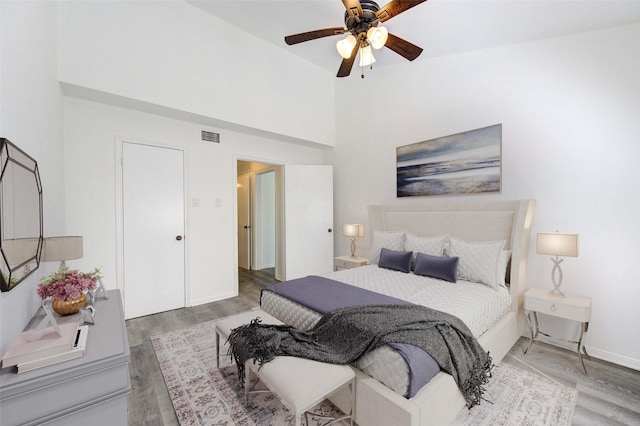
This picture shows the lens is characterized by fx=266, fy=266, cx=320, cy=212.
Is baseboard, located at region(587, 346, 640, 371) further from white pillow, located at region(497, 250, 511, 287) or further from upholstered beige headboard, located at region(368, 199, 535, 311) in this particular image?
white pillow, located at region(497, 250, 511, 287)

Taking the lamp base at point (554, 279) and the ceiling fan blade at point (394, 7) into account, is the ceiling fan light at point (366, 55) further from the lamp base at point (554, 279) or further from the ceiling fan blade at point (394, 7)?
the lamp base at point (554, 279)

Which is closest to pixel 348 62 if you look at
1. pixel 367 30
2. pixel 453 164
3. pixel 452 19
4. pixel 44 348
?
pixel 367 30

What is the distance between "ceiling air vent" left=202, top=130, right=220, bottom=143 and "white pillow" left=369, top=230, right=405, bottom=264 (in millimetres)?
2656

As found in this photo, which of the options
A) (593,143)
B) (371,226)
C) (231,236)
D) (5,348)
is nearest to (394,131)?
(371,226)

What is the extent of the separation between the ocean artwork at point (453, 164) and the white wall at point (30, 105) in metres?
3.74

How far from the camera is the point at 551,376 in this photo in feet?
6.93

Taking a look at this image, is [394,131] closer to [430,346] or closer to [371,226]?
[371,226]

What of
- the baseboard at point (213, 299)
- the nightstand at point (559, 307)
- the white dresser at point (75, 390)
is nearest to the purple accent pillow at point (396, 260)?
the nightstand at point (559, 307)

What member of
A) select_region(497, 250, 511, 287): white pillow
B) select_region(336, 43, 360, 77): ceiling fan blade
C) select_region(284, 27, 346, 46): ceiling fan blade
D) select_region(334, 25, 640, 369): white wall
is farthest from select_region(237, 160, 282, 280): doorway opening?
select_region(497, 250, 511, 287): white pillow

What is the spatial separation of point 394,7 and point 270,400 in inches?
117

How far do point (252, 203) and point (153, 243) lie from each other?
254 cm

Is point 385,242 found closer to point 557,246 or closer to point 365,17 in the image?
point 557,246

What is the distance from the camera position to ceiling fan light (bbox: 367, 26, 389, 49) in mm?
2027

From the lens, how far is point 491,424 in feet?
5.38
